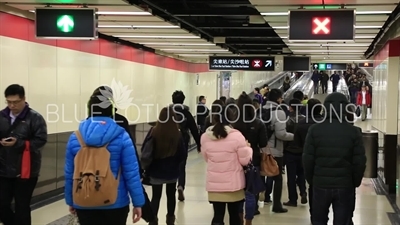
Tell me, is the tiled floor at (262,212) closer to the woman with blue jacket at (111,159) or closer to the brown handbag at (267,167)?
the brown handbag at (267,167)

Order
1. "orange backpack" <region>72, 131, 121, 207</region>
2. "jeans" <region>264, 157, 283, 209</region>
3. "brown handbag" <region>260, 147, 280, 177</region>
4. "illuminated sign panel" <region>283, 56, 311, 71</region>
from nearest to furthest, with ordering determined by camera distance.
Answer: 1. "orange backpack" <region>72, 131, 121, 207</region>
2. "brown handbag" <region>260, 147, 280, 177</region>
3. "jeans" <region>264, 157, 283, 209</region>
4. "illuminated sign panel" <region>283, 56, 311, 71</region>

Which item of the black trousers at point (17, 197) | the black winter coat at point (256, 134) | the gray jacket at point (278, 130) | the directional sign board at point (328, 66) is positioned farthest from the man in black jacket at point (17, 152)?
the directional sign board at point (328, 66)

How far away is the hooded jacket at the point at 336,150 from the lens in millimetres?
4918

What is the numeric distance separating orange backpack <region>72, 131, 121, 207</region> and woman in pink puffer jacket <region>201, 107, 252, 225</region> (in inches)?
72.1

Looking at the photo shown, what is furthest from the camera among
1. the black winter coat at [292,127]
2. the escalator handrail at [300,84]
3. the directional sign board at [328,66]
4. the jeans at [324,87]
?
the jeans at [324,87]

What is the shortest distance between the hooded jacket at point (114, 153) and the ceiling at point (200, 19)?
4.22 m

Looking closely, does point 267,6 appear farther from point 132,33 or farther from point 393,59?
point 132,33

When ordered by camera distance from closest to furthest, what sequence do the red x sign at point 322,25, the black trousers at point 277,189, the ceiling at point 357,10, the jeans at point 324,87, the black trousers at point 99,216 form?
the black trousers at point 99,216, the ceiling at point 357,10, the red x sign at point 322,25, the black trousers at point 277,189, the jeans at point 324,87

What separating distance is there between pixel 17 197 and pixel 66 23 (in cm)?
305

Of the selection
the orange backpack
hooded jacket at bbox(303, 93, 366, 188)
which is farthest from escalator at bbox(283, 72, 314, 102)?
the orange backpack

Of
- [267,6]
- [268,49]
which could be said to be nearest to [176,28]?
[267,6]

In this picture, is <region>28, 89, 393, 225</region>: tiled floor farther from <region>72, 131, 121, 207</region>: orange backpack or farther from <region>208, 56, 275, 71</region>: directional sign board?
<region>208, 56, 275, 71</region>: directional sign board

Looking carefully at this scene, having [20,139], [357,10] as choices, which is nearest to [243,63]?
[357,10]

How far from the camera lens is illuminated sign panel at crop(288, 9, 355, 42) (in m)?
7.71
